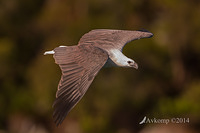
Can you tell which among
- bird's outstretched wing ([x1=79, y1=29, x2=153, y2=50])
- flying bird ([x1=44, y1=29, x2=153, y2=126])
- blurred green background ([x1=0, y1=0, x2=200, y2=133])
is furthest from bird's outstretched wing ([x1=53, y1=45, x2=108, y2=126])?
blurred green background ([x1=0, y1=0, x2=200, y2=133])

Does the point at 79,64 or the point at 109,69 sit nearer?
the point at 79,64

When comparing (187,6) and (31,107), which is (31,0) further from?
(187,6)

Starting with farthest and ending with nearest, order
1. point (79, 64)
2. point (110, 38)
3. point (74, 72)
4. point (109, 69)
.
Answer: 1. point (109, 69)
2. point (110, 38)
3. point (79, 64)
4. point (74, 72)

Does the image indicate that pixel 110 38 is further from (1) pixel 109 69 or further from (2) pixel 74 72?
(1) pixel 109 69

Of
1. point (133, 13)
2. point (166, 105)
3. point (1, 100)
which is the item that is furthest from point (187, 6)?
point (1, 100)

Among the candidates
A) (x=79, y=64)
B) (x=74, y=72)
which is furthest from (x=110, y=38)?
(x=74, y=72)

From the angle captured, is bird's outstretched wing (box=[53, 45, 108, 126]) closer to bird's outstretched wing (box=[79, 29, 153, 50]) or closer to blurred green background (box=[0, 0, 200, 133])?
bird's outstretched wing (box=[79, 29, 153, 50])

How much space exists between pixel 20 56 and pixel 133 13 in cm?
539

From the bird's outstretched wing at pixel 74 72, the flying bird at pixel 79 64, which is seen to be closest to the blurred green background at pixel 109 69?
the flying bird at pixel 79 64

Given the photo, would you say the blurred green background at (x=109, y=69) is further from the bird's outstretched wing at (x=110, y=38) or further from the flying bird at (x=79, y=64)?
the flying bird at (x=79, y=64)

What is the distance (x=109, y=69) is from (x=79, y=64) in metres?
9.76

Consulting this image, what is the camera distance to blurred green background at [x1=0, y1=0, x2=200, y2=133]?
18.7 meters

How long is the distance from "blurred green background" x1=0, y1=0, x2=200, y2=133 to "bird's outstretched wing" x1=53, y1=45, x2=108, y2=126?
354 inches

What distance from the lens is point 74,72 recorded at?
8.16 metres
